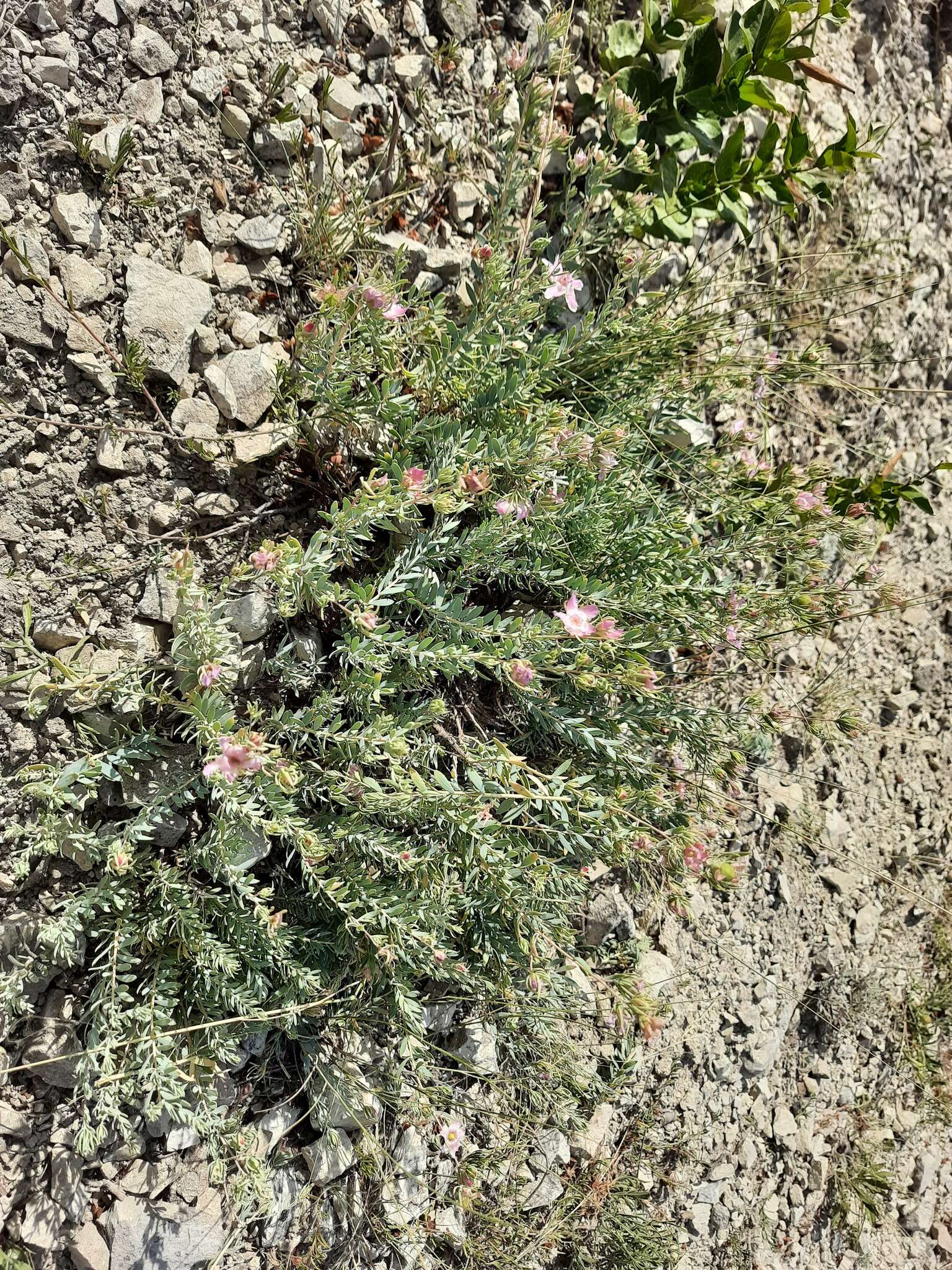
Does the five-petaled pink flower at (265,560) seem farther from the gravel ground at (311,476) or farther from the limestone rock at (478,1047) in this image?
the limestone rock at (478,1047)

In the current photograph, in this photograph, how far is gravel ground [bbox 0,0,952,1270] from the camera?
277cm

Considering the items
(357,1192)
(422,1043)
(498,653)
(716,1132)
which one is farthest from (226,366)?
(716,1132)

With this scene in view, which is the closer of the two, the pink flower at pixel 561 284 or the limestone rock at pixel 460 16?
the pink flower at pixel 561 284

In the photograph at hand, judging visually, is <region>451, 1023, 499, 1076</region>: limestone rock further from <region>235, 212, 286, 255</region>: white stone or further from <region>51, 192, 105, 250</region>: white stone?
<region>51, 192, 105, 250</region>: white stone

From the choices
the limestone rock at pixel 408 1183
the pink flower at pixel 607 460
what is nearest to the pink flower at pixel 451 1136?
the limestone rock at pixel 408 1183

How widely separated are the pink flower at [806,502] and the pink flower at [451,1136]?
2.70 m

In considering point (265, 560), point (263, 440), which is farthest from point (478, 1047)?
point (263, 440)

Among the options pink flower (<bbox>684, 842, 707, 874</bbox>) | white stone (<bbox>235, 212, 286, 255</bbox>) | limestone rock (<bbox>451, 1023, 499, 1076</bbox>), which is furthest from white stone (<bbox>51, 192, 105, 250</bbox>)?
limestone rock (<bbox>451, 1023, 499, 1076</bbox>)

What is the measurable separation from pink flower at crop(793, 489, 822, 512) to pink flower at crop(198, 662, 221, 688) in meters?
2.27

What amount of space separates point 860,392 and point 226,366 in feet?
11.2

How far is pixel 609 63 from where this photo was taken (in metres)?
3.70

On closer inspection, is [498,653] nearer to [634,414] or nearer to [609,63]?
[634,414]

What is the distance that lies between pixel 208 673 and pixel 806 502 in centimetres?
234

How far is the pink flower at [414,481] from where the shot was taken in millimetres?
2711
